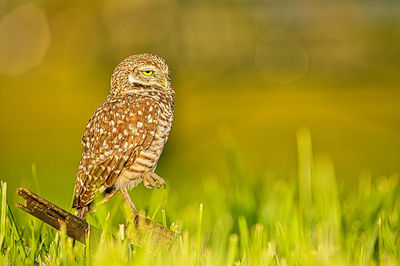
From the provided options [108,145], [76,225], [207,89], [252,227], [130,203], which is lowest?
[76,225]

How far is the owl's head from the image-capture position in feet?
7.87

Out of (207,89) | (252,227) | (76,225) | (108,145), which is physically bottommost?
(76,225)

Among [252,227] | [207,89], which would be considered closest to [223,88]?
[207,89]

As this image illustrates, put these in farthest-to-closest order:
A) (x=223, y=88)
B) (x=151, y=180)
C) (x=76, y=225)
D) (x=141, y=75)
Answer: (x=223, y=88) → (x=141, y=75) → (x=151, y=180) → (x=76, y=225)

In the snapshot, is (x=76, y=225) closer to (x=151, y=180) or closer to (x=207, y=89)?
(x=151, y=180)

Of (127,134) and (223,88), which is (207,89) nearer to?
(223,88)

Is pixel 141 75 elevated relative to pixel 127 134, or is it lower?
elevated

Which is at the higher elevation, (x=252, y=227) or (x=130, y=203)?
(x=252, y=227)

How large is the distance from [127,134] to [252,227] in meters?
1.53

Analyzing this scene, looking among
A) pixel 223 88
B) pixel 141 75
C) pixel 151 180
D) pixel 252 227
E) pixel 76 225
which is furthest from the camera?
pixel 223 88

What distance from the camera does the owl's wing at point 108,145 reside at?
2.27 metres

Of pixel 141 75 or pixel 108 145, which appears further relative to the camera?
pixel 141 75

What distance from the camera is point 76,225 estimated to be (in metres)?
2.00

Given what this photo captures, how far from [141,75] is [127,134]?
0.29 metres
